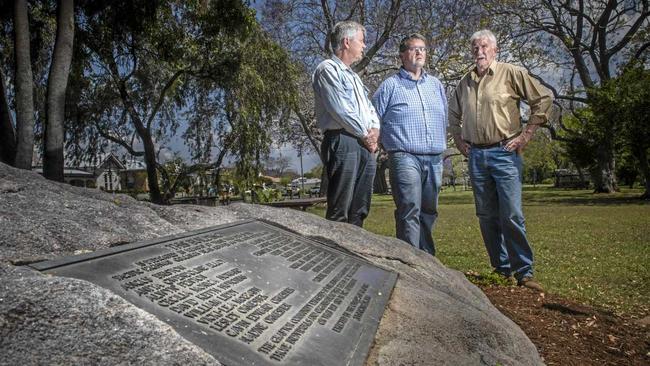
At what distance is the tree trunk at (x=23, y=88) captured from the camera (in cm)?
641

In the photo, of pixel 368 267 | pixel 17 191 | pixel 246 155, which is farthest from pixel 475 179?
pixel 246 155

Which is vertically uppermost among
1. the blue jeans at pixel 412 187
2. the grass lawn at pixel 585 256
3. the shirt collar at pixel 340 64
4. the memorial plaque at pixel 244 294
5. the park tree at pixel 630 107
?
the park tree at pixel 630 107

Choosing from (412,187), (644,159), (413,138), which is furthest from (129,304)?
(644,159)

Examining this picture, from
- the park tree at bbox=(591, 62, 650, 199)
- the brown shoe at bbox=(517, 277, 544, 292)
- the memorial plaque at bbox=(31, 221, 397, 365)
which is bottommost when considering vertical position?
the brown shoe at bbox=(517, 277, 544, 292)

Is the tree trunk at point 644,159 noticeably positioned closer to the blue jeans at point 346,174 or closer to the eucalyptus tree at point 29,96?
the blue jeans at point 346,174

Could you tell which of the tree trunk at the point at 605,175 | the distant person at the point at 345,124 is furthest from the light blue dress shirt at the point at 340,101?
the tree trunk at the point at 605,175

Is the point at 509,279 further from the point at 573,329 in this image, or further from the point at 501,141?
the point at 501,141

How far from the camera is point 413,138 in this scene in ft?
13.5

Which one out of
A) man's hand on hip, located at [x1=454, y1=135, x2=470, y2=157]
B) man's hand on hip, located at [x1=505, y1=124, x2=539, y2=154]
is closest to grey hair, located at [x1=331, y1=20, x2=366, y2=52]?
man's hand on hip, located at [x1=454, y1=135, x2=470, y2=157]

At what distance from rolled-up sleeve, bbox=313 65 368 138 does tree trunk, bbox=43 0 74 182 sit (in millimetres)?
4975

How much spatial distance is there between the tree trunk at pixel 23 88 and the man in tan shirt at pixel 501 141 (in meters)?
5.53

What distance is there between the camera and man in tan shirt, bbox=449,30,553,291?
13.3 feet

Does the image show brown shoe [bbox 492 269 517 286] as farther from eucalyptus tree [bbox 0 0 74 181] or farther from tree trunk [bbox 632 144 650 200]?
tree trunk [bbox 632 144 650 200]

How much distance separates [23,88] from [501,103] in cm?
600
